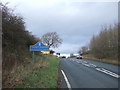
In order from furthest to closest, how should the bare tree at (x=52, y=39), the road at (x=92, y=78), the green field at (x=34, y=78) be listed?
the bare tree at (x=52, y=39)
the road at (x=92, y=78)
the green field at (x=34, y=78)

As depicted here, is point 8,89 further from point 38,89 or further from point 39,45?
point 39,45

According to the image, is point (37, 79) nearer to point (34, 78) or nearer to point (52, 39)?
point (34, 78)

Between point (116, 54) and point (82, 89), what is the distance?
25.5 m

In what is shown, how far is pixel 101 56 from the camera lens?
4466 centimetres

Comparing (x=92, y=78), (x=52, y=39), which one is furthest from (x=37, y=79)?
(x=52, y=39)

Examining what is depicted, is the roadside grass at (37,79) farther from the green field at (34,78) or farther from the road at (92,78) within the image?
the road at (92,78)

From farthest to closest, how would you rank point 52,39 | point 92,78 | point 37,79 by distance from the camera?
point 52,39 → point 92,78 → point 37,79

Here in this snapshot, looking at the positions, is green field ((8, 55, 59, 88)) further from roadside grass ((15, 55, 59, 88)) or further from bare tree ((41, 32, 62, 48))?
bare tree ((41, 32, 62, 48))

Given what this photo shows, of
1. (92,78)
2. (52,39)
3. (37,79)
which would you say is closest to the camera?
(37,79)

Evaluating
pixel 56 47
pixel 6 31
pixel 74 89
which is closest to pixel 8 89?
pixel 74 89

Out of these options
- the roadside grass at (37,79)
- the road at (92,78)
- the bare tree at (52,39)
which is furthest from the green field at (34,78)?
the bare tree at (52,39)

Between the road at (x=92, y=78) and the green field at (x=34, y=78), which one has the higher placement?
the green field at (x=34, y=78)

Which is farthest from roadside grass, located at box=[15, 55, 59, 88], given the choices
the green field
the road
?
the road

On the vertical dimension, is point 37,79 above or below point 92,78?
above
